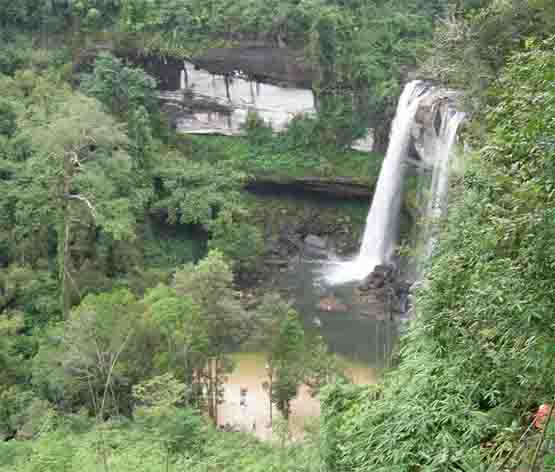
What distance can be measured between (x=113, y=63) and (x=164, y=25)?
410 cm

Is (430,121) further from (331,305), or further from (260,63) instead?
(260,63)

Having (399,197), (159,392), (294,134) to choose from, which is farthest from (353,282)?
(159,392)

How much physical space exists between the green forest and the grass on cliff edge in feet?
0.23

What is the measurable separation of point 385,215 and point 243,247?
441cm

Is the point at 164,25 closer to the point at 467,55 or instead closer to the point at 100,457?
the point at 467,55

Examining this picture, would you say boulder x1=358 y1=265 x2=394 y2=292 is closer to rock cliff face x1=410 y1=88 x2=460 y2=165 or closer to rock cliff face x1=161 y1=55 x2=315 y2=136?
rock cliff face x1=410 y1=88 x2=460 y2=165

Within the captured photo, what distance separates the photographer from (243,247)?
18.7m

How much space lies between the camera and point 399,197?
792 inches

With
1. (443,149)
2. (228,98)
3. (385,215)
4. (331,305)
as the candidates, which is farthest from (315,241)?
(443,149)

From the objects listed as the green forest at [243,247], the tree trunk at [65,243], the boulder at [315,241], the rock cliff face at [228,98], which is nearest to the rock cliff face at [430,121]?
the green forest at [243,247]

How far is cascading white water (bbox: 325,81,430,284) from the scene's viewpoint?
18.9m

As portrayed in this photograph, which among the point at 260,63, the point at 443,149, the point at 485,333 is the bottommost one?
the point at 443,149

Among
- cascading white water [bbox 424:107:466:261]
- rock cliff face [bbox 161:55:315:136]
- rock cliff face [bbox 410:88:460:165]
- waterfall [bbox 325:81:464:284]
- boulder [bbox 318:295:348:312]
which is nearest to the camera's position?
cascading white water [bbox 424:107:466:261]

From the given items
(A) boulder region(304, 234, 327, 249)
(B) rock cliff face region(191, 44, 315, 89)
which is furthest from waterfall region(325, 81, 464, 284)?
(B) rock cliff face region(191, 44, 315, 89)
